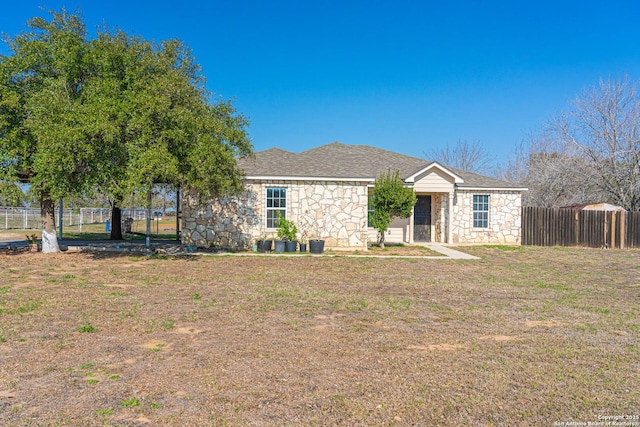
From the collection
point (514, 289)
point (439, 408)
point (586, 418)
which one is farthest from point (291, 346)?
point (514, 289)

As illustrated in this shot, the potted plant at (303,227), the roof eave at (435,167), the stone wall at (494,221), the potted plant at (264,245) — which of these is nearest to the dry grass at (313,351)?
the potted plant at (264,245)

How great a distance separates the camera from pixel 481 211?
Answer: 21359 millimetres

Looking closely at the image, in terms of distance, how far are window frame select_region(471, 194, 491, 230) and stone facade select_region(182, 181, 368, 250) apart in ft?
20.3

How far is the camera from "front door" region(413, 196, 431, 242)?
22031 mm

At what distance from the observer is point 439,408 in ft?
12.5

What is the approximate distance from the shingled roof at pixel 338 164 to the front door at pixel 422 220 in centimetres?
178

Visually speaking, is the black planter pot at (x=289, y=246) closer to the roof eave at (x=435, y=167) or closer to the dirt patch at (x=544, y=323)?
the roof eave at (x=435, y=167)

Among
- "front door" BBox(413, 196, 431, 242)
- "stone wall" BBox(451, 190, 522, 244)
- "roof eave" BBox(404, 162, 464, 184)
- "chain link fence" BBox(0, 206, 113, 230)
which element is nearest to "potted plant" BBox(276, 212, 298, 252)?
"roof eave" BBox(404, 162, 464, 184)

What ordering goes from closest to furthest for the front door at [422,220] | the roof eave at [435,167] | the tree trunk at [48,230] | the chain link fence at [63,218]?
the tree trunk at [48,230] < the roof eave at [435,167] < the front door at [422,220] < the chain link fence at [63,218]

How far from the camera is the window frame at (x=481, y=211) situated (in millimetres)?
21312

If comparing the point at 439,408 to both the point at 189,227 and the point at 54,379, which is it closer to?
the point at 54,379

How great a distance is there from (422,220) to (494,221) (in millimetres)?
3308

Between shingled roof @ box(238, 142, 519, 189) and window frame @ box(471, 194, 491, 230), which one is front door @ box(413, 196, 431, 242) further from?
window frame @ box(471, 194, 491, 230)

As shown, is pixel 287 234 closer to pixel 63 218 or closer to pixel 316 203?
pixel 316 203
